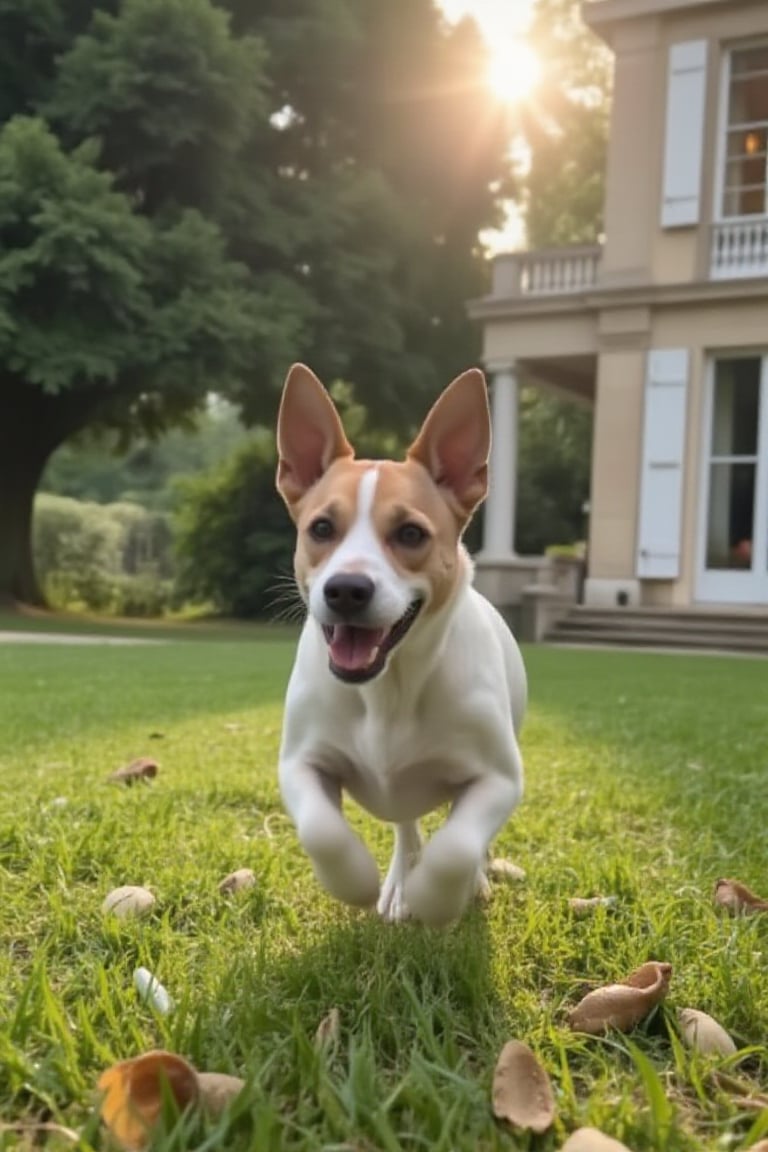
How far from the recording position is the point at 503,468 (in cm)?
1772

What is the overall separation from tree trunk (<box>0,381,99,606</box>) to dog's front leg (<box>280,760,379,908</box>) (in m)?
18.1

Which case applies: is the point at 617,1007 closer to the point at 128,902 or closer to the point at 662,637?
the point at 128,902

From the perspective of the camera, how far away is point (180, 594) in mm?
24812

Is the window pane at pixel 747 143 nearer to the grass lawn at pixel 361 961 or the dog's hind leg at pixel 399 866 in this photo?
the grass lawn at pixel 361 961

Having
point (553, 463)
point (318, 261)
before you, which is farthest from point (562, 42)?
point (318, 261)

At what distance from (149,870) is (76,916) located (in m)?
0.41

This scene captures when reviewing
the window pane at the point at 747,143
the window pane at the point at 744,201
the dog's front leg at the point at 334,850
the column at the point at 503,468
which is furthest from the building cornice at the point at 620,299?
the dog's front leg at the point at 334,850

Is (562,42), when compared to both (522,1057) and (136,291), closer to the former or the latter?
(136,291)

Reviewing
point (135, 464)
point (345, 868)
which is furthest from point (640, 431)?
point (135, 464)

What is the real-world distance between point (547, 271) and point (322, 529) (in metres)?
15.9

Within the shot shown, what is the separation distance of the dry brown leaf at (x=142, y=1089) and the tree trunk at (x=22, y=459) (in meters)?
→ 19.0

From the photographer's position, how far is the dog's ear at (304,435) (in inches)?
116

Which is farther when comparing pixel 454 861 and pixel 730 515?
pixel 730 515

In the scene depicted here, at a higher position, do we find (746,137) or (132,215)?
(746,137)
